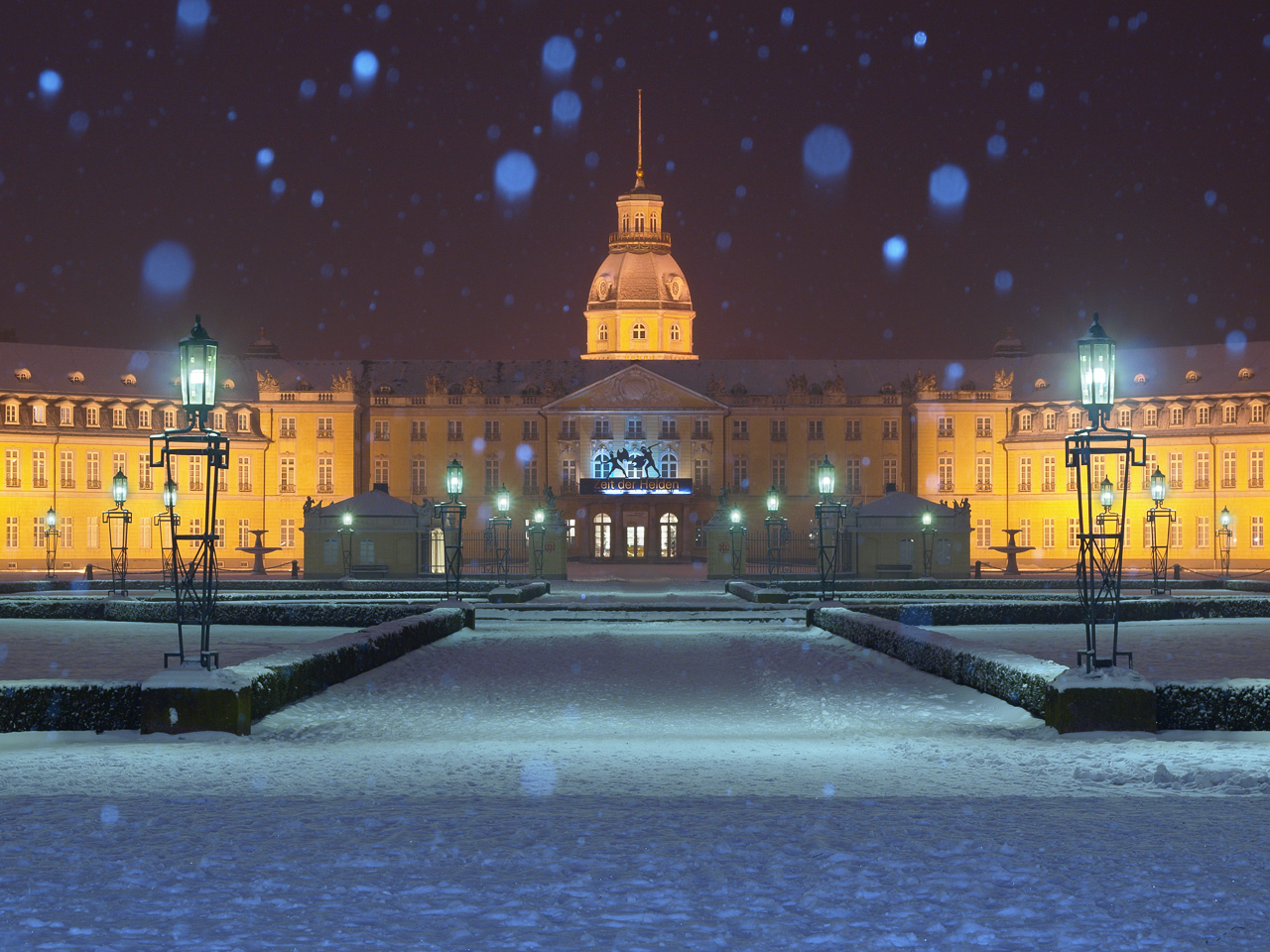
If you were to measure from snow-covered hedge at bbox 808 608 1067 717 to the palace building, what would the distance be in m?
47.9

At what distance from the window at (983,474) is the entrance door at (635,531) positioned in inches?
648

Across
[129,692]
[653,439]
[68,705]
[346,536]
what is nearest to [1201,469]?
[653,439]

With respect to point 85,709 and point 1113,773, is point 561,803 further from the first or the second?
point 85,709

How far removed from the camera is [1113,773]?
1003 cm

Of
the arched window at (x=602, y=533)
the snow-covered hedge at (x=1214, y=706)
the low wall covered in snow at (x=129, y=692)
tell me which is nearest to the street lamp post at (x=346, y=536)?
the arched window at (x=602, y=533)

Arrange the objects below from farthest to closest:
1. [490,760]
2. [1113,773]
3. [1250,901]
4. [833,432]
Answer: [833,432]
[490,760]
[1113,773]
[1250,901]

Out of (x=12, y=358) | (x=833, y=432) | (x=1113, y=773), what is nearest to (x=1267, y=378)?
(x=833, y=432)

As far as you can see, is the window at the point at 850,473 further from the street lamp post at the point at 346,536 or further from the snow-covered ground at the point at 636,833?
→ the snow-covered ground at the point at 636,833

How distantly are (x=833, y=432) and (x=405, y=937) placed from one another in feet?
220

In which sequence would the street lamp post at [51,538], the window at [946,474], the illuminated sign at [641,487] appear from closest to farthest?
1. the street lamp post at [51,538]
2. the illuminated sign at [641,487]
3. the window at [946,474]

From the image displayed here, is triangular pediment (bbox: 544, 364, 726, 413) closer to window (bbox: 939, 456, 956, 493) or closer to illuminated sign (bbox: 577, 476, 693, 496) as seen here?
illuminated sign (bbox: 577, 476, 693, 496)

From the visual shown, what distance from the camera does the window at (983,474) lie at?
71312 mm

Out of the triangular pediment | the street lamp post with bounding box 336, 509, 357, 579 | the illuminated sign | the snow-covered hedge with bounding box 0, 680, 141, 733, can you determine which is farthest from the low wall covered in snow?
the triangular pediment

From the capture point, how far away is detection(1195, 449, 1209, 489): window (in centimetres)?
6756
